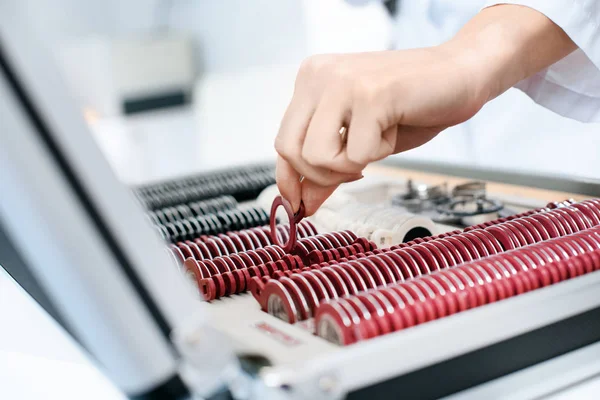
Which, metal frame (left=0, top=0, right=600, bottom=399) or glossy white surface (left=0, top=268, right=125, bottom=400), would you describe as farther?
glossy white surface (left=0, top=268, right=125, bottom=400)

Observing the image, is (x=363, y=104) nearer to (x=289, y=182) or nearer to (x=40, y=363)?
(x=289, y=182)

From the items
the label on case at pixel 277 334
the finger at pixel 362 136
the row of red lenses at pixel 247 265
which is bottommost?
the row of red lenses at pixel 247 265

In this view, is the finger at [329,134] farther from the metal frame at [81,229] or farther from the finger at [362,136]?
the metal frame at [81,229]

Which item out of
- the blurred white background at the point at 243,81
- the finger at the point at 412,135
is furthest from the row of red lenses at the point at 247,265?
the blurred white background at the point at 243,81

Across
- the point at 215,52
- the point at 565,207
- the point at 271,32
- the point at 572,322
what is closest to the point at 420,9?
the point at 565,207

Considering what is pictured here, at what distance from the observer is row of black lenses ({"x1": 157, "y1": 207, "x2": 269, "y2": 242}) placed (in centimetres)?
112

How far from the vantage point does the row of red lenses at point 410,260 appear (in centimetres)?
69

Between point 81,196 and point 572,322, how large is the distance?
0.48 m

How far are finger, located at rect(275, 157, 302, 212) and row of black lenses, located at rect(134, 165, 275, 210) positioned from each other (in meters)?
0.58

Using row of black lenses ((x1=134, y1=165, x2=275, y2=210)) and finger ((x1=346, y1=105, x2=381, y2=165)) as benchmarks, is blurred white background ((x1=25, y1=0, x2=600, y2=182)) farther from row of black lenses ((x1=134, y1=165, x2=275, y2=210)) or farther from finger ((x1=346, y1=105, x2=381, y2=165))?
finger ((x1=346, y1=105, x2=381, y2=165))

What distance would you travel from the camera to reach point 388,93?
2.42 ft

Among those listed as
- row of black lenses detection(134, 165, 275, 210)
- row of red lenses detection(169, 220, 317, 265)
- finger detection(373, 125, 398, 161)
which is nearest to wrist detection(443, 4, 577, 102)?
finger detection(373, 125, 398, 161)

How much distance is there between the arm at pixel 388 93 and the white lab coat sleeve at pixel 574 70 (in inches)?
Result: 0.7

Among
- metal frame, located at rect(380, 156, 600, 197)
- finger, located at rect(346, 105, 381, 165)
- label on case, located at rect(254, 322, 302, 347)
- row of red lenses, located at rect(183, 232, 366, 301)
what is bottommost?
metal frame, located at rect(380, 156, 600, 197)
